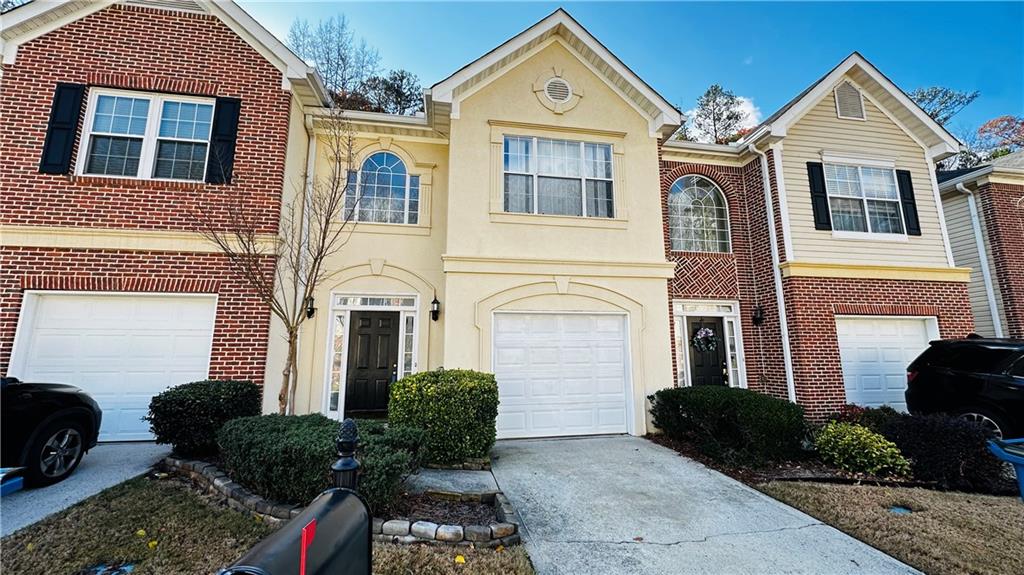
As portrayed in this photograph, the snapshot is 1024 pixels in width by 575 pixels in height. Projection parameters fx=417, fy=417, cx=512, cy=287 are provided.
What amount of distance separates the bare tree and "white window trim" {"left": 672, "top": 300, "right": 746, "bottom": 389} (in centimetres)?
703

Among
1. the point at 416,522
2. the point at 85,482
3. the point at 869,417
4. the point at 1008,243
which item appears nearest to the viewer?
the point at 416,522

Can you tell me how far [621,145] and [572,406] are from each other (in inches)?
210

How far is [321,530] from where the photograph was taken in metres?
1.57

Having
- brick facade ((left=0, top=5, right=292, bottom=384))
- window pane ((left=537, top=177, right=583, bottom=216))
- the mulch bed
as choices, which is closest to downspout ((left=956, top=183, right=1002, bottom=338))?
window pane ((left=537, top=177, right=583, bottom=216))

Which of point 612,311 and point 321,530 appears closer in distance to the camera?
point 321,530

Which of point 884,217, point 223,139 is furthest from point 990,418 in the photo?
point 223,139

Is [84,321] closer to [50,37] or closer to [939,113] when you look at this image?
[50,37]

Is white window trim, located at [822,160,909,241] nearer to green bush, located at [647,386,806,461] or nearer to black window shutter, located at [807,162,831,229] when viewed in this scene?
black window shutter, located at [807,162,831,229]

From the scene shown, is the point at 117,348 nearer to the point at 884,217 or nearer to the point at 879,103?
the point at 884,217

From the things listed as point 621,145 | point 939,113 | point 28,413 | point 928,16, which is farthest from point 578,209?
point 939,113

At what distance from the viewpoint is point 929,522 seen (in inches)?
165

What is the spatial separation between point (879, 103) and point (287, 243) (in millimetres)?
13347

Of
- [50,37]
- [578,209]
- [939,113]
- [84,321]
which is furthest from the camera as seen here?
[939,113]

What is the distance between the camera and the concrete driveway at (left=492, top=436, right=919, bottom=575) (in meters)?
3.33
